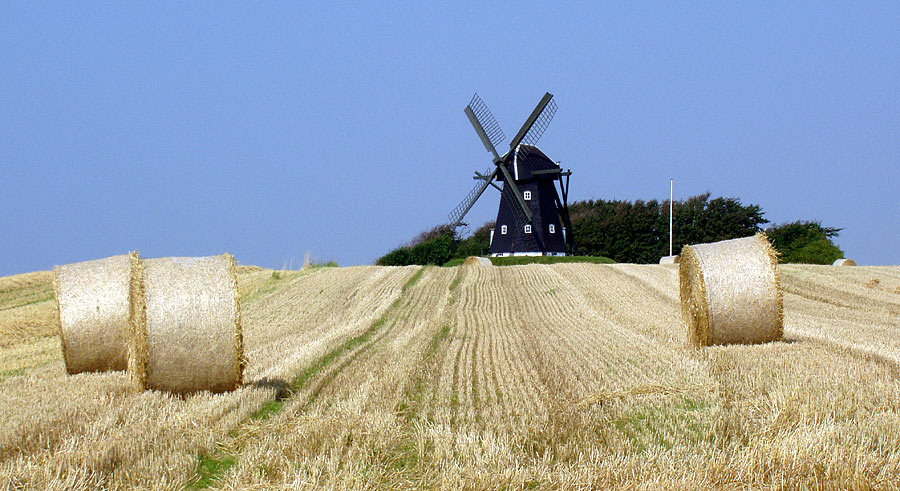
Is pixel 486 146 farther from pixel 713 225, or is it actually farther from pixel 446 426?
pixel 446 426

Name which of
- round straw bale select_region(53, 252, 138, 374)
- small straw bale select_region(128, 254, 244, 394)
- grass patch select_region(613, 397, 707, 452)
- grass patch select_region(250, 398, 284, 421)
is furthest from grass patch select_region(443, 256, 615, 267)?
grass patch select_region(613, 397, 707, 452)

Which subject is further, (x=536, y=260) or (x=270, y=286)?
(x=536, y=260)

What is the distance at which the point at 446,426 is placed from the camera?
17.1 ft

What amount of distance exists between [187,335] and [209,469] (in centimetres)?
246

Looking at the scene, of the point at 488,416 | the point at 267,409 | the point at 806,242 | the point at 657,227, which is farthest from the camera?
the point at 657,227

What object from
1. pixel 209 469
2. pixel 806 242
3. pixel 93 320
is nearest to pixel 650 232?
pixel 806 242

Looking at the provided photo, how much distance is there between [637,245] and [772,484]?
140ft

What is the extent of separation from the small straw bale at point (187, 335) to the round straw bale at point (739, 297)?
5.87m

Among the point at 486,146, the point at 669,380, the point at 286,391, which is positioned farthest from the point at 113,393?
the point at 486,146

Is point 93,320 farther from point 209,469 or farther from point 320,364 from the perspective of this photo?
point 209,469

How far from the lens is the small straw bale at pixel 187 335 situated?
6.75 meters

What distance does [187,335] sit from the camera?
6844 mm

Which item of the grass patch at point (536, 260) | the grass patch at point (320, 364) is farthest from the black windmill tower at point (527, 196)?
the grass patch at point (320, 364)

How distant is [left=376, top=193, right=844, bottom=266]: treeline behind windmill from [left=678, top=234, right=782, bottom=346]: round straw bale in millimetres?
32206
